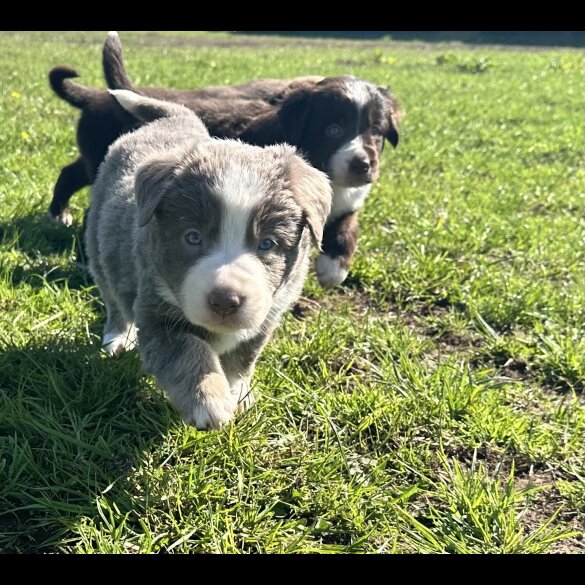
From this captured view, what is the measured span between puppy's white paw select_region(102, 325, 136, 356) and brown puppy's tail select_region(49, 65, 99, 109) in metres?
2.02

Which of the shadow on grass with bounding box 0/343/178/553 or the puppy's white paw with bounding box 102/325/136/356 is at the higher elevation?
the shadow on grass with bounding box 0/343/178/553

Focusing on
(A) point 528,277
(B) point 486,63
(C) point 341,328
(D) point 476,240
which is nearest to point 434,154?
(D) point 476,240

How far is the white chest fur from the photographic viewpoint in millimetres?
4453

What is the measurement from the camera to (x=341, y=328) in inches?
139

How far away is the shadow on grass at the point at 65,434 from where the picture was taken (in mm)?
2152

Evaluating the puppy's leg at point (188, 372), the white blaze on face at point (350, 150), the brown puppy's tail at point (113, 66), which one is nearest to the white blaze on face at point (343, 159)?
the white blaze on face at point (350, 150)

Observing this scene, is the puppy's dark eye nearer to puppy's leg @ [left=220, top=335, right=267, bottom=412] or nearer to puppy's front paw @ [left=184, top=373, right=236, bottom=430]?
puppy's leg @ [left=220, top=335, right=267, bottom=412]

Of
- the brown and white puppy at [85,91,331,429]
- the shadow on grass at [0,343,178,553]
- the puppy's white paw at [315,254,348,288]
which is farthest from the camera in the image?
the puppy's white paw at [315,254,348,288]

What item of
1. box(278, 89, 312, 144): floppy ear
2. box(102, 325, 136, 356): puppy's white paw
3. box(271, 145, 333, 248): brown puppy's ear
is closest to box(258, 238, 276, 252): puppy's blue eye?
box(271, 145, 333, 248): brown puppy's ear

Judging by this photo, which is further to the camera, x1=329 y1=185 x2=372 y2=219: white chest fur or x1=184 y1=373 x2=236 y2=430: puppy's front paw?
x1=329 y1=185 x2=372 y2=219: white chest fur

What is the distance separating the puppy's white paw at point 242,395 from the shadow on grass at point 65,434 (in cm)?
27

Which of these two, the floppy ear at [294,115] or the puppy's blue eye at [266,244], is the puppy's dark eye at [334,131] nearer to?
the floppy ear at [294,115]

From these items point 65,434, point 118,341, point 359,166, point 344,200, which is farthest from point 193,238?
point 344,200

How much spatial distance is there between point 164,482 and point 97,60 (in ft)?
Result: 38.2
